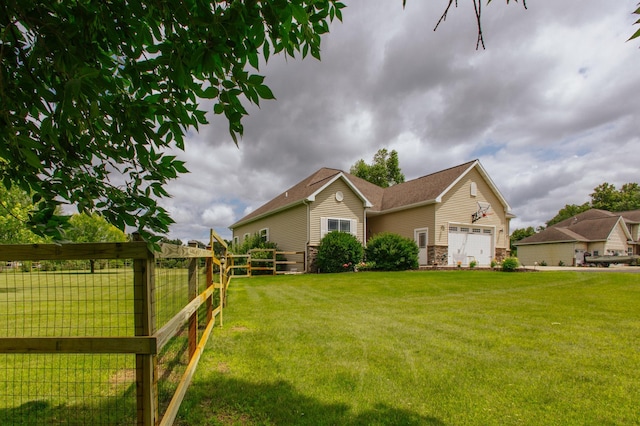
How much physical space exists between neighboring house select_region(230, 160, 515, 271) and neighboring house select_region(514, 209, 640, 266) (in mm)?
14136

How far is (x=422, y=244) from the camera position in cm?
1934

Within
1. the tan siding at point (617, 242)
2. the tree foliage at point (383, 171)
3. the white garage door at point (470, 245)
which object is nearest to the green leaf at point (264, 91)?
the white garage door at point (470, 245)

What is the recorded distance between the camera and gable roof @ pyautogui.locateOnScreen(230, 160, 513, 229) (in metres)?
18.6

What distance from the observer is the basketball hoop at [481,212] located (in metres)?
20.0

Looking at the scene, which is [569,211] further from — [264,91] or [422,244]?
[264,91]

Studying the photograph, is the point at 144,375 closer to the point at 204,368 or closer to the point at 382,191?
the point at 204,368

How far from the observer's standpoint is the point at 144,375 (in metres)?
2.11

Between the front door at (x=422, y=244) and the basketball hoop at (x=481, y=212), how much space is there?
10.8ft

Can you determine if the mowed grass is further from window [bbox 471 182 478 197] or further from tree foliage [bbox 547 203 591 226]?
tree foliage [bbox 547 203 591 226]

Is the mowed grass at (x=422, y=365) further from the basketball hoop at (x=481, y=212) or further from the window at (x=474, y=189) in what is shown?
the window at (x=474, y=189)

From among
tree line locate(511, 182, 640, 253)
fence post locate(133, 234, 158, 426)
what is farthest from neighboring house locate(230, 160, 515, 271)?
tree line locate(511, 182, 640, 253)

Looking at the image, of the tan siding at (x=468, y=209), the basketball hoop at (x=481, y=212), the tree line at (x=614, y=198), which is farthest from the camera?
the tree line at (x=614, y=198)

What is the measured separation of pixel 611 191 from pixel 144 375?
72434mm

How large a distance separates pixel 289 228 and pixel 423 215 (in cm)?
795
